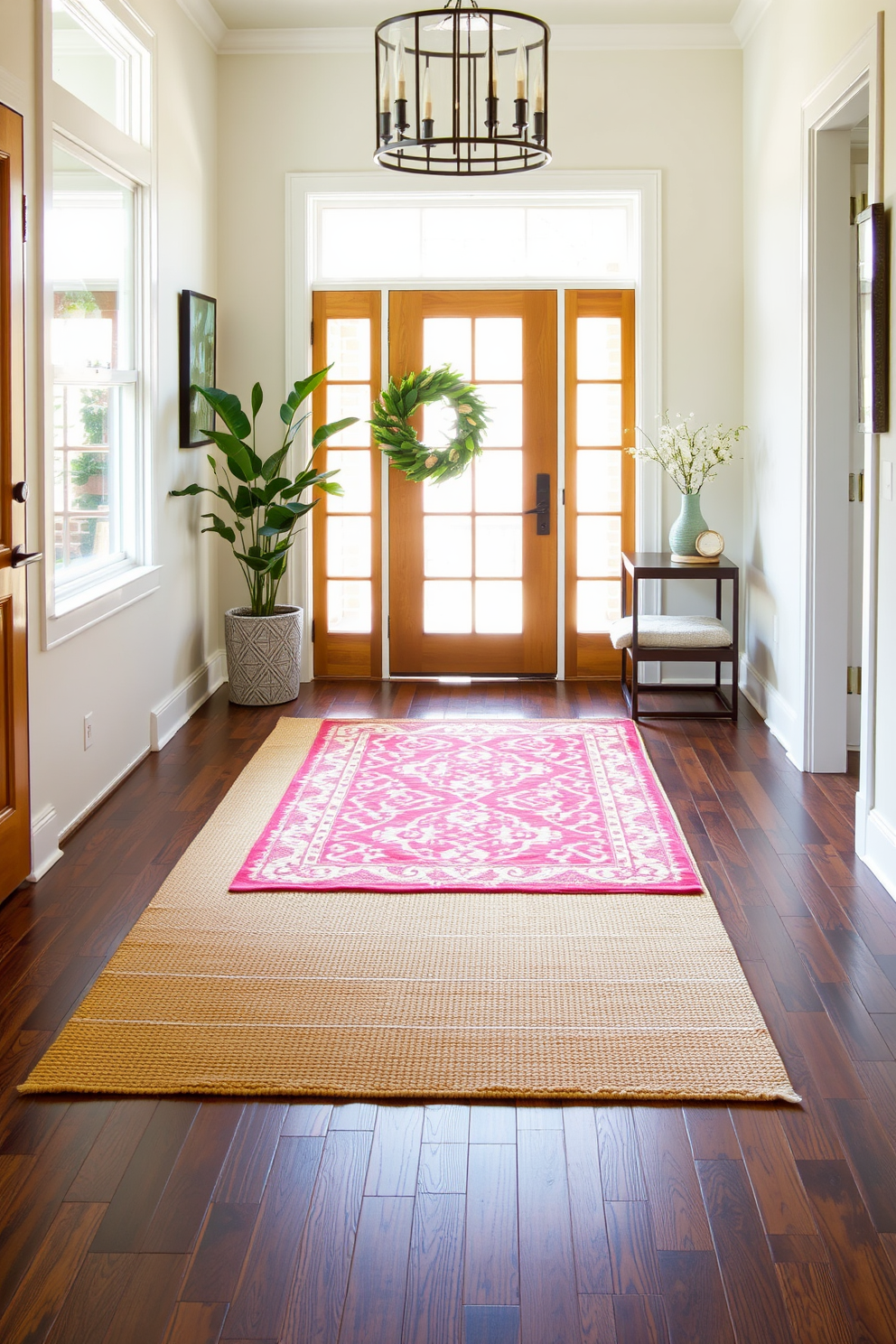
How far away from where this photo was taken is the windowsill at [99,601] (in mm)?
4134

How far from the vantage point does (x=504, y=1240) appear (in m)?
2.18

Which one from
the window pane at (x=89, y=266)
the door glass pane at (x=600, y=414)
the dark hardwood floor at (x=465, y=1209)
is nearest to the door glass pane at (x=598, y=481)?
the door glass pane at (x=600, y=414)

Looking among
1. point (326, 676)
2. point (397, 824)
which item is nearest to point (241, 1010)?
point (397, 824)

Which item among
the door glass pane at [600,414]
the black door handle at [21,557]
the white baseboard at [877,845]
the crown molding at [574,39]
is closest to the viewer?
the black door handle at [21,557]

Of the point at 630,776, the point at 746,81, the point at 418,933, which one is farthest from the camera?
the point at 746,81

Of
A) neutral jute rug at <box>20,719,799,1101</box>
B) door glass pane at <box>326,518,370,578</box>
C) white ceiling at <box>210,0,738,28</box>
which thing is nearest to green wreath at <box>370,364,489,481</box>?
door glass pane at <box>326,518,370,578</box>

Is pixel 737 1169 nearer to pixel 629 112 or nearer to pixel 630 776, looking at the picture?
pixel 630 776

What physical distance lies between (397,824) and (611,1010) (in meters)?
1.56

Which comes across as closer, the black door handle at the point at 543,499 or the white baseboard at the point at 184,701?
the white baseboard at the point at 184,701

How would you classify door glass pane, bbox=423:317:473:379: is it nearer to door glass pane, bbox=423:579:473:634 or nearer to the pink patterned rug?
door glass pane, bbox=423:579:473:634

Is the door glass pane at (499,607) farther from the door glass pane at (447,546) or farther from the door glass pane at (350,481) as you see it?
the door glass pane at (350,481)

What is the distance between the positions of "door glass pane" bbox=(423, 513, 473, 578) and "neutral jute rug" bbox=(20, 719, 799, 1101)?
3.29 m

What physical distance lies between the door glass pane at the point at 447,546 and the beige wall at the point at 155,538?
113 cm

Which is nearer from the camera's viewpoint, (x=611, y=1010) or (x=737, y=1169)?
(x=737, y=1169)
